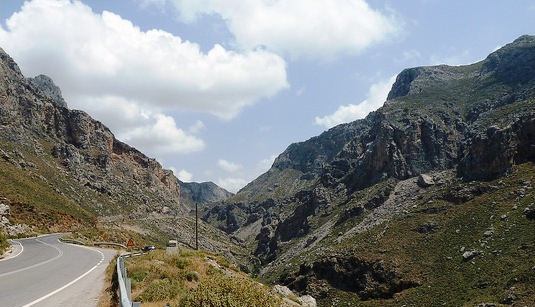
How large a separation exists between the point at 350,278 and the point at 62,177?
95.9 metres

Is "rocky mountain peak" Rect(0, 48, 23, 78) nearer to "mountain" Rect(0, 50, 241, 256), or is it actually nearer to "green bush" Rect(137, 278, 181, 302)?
"mountain" Rect(0, 50, 241, 256)

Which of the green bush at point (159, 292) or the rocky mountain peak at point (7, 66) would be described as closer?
the green bush at point (159, 292)

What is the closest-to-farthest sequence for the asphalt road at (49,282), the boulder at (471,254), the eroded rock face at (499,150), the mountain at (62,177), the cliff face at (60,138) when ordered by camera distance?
the asphalt road at (49,282), the mountain at (62,177), the boulder at (471,254), the eroded rock face at (499,150), the cliff face at (60,138)

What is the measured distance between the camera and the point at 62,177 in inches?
5792

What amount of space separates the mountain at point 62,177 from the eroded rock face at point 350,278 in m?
45.8

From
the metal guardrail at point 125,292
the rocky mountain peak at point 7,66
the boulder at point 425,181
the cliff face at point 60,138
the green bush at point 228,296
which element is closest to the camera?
the metal guardrail at point 125,292

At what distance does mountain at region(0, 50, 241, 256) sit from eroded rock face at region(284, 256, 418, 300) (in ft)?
150

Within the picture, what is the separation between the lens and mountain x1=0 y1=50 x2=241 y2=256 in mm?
97250

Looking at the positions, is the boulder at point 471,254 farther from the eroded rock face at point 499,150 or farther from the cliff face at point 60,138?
the cliff face at point 60,138

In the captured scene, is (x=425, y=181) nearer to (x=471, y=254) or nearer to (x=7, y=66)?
(x=471, y=254)

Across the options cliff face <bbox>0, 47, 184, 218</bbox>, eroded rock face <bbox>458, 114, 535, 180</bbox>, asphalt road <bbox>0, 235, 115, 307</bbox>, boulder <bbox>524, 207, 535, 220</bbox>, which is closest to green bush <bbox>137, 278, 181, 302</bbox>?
asphalt road <bbox>0, 235, 115, 307</bbox>

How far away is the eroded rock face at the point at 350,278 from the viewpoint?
108 metres

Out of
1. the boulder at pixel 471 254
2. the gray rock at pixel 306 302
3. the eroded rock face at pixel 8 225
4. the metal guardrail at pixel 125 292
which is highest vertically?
the eroded rock face at pixel 8 225

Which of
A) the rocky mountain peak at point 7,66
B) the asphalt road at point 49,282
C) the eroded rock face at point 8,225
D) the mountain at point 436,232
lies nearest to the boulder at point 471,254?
the mountain at point 436,232
